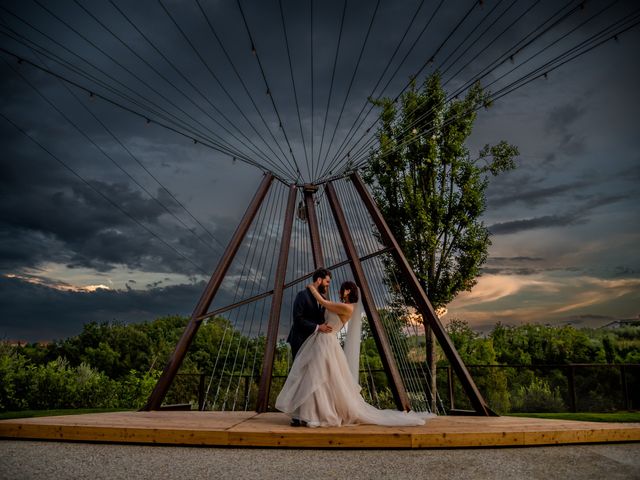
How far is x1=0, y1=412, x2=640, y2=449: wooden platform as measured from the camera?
420 centimetres

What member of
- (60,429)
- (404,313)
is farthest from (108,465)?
(404,313)

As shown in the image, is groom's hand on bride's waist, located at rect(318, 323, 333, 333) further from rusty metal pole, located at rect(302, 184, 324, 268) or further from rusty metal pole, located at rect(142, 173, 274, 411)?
rusty metal pole, located at rect(302, 184, 324, 268)

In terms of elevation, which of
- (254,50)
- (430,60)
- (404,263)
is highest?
(254,50)

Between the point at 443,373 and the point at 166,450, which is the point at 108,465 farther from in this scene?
the point at 443,373

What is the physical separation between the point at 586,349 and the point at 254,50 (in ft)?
85.1

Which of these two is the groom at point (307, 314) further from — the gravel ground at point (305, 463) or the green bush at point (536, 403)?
the green bush at point (536, 403)

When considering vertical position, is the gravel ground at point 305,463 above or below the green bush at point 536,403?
above

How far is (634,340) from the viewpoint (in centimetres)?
2498

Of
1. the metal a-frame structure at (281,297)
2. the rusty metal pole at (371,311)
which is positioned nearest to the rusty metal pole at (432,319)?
the metal a-frame structure at (281,297)

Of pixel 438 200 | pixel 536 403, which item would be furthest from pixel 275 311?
pixel 536 403

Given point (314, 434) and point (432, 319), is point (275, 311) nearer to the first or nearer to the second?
point (432, 319)

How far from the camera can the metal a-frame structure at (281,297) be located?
20.7ft

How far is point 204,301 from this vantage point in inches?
266

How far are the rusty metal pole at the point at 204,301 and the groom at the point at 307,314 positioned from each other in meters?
1.94
